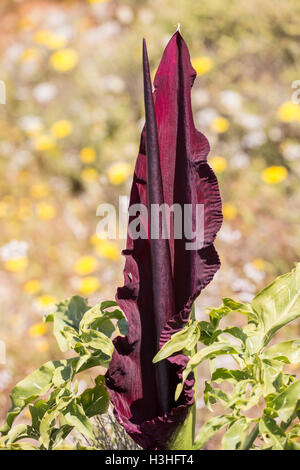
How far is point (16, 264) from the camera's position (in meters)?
1.67

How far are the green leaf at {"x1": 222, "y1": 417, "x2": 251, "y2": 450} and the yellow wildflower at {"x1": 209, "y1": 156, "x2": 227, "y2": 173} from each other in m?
1.21

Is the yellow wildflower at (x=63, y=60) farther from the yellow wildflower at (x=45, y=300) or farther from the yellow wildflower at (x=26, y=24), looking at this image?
the yellow wildflower at (x=45, y=300)

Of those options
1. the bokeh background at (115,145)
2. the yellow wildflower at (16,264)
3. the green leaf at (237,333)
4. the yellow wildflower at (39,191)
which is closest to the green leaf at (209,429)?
the green leaf at (237,333)

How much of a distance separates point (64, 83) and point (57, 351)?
3.87 feet

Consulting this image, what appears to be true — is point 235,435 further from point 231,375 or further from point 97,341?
point 97,341

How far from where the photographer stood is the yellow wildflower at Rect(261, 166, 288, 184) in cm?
166

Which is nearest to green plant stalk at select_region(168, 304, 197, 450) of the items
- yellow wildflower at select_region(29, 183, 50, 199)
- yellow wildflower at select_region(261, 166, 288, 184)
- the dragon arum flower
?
the dragon arum flower

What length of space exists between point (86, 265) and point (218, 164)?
1.57 ft

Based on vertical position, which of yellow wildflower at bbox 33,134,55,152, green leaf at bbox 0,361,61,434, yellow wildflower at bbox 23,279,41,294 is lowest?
green leaf at bbox 0,361,61,434

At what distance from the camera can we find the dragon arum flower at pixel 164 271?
0.65 meters

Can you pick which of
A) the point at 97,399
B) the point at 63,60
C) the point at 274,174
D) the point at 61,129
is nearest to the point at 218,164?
the point at 274,174

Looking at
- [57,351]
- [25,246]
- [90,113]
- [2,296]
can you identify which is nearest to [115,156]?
[90,113]

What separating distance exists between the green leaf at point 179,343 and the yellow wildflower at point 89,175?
130cm

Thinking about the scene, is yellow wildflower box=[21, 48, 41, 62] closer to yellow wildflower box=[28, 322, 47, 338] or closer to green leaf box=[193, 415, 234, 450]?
yellow wildflower box=[28, 322, 47, 338]
